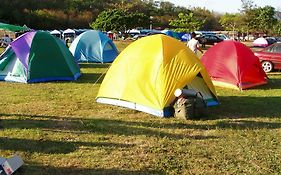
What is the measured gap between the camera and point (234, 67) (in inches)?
460

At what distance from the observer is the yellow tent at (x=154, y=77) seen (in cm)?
834

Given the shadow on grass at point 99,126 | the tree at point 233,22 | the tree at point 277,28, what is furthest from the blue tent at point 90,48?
the tree at point 277,28

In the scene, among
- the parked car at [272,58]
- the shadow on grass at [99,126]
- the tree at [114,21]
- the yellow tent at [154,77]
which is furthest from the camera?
the tree at [114,21]

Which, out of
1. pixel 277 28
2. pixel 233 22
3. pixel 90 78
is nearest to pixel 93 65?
pixel 90 78

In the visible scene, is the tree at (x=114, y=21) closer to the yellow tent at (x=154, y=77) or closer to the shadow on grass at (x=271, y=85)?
the shadow on grass at (x=271, y=85)

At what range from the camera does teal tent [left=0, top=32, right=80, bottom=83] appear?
1243 cm

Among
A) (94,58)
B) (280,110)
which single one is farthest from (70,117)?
(94,58)

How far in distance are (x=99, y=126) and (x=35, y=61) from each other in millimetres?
5781

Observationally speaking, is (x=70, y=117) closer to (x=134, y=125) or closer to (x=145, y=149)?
(x=134, y=125)

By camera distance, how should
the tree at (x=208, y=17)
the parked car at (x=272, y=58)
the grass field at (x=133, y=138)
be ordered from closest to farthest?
the grass field at (x=133, y=138)
the parked car at (x=272, y=58)
the tree at (x=208, y=17)

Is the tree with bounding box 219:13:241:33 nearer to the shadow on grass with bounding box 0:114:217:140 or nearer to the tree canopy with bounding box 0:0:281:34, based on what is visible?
the tree canopy with bounding box 0:0:281:34

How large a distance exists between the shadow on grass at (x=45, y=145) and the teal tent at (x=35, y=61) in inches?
239

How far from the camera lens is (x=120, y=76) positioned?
9.10 m

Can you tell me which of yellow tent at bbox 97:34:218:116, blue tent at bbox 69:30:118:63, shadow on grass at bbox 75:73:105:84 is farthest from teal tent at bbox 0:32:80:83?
blue tent at bbox 69:30:118:63
